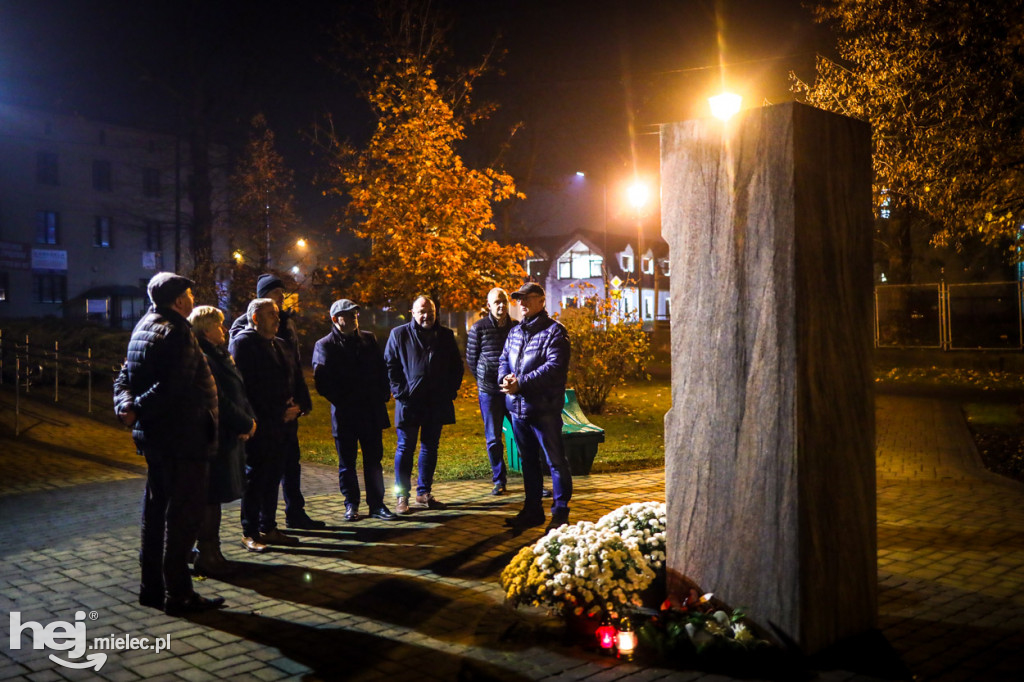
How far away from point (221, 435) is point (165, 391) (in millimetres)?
788

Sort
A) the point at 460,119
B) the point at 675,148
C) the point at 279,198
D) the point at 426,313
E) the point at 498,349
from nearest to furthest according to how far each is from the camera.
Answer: the point at 675,148 → the point at 426,313 → the point at 498,349 → the point at 460,119 → the point at 279,198

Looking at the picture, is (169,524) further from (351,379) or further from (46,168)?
(46,168)

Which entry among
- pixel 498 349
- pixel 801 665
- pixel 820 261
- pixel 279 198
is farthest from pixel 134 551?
pixel 279 198

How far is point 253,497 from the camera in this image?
7.11m

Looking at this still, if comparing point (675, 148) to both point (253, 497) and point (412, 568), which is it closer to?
point (412, 568)

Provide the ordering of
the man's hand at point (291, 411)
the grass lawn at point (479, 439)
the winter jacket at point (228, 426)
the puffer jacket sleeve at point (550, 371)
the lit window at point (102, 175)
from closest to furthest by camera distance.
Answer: the winter jacket at point (228, 426), the man's hand at point (291, 411), the puffer jacket sleeve at point (550, 371), the grass lawn at point (479, 439), the lit window at point (102, 175)

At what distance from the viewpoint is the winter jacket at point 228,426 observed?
243 inches

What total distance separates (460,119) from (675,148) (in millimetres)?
15354

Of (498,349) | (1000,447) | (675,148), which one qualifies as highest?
(675,148)

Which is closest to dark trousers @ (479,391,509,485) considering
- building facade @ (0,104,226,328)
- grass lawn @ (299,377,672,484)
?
grass lawn @ (299,377,672,484)

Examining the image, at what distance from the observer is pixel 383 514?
8125 mm

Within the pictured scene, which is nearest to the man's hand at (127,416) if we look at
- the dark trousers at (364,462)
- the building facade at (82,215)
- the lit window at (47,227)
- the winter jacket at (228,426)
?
the winter jacket at (228,426)

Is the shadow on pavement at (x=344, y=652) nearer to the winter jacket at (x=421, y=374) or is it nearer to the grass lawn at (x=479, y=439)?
the winter jacket at (x=421, y=374)

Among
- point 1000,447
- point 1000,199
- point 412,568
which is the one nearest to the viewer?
point 412,568
